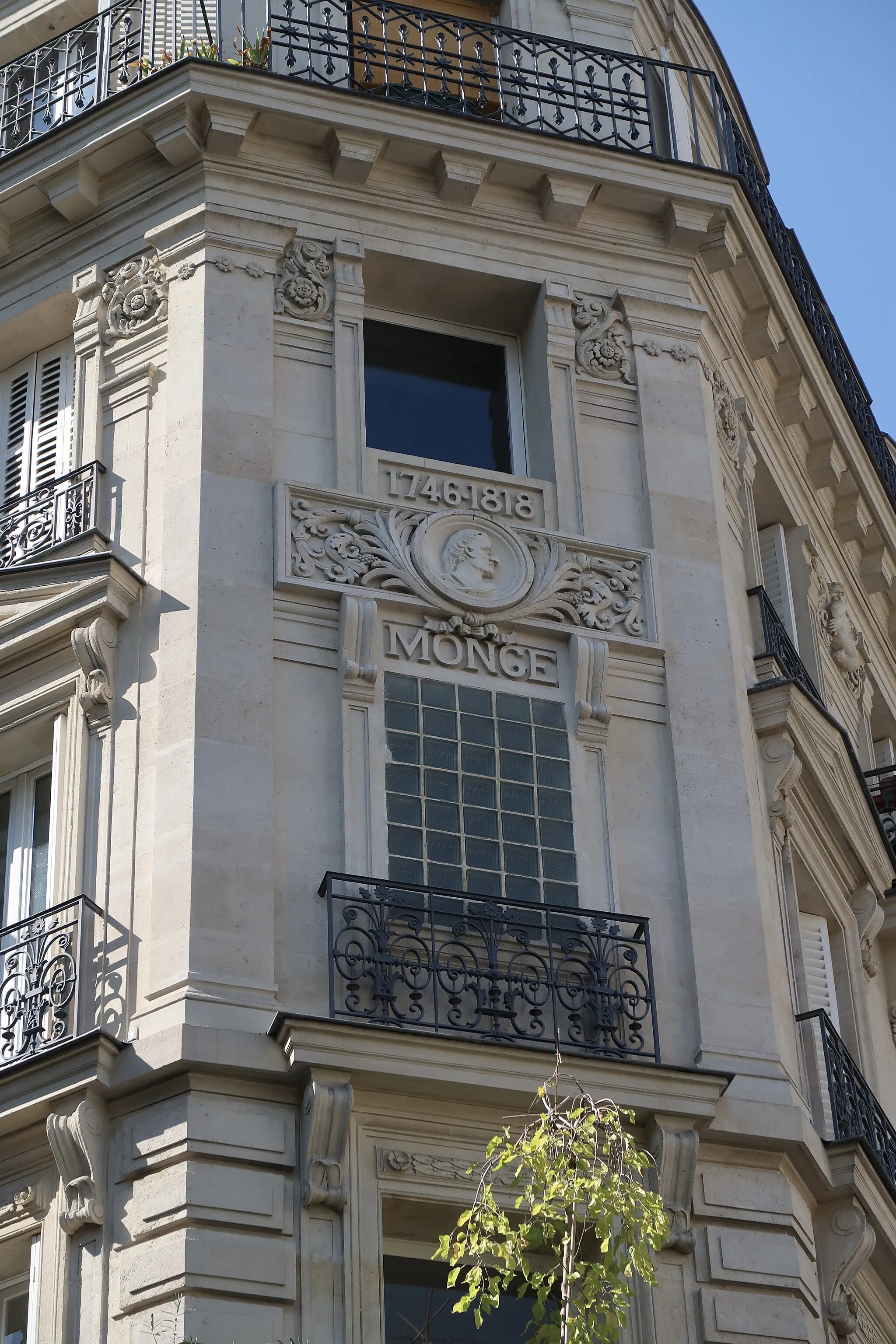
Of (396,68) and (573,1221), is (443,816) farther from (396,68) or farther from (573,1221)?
(396,68)

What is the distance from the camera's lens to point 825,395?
19.7 metres

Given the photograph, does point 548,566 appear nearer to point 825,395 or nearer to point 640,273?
point 640,273

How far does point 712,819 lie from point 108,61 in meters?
7.47

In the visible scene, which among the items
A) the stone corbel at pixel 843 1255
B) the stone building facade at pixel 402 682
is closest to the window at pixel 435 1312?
the stone building facade at pixel 402 682

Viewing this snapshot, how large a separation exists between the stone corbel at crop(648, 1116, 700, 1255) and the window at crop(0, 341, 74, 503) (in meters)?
6.30

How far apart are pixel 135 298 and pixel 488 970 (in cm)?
560

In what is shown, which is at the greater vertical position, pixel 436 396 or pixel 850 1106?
pixel 436 396

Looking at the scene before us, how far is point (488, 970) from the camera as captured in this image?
1427cm

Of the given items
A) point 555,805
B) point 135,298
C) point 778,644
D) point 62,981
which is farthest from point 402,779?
point 135,298

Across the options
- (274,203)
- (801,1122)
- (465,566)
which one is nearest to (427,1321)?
(801,1122)

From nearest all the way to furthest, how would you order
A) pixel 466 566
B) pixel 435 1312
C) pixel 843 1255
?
pixel 435 1312
pixel 843 1255
pixel 466 566

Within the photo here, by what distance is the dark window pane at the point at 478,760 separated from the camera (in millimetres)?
15250

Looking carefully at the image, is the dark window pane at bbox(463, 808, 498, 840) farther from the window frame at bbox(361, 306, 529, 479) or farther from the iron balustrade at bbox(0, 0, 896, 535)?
the iron balustrade at bbox(0, 0, 896, 535)

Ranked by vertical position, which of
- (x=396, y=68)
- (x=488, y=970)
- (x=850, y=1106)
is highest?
(x=396, y=68)
